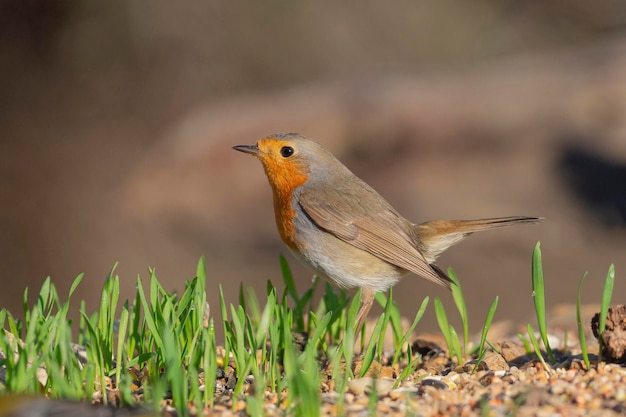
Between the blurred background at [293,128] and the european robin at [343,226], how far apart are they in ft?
11.2

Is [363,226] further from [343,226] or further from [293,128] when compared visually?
[293,128]

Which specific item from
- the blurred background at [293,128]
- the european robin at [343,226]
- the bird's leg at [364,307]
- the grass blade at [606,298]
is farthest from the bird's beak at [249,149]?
the blurred background at [293,128]

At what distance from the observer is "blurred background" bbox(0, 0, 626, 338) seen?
10.3 metres

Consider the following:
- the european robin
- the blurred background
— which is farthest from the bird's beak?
the blurred background

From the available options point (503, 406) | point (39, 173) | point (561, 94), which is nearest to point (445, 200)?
point (561, 94)

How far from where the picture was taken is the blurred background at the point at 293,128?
33.7 feet

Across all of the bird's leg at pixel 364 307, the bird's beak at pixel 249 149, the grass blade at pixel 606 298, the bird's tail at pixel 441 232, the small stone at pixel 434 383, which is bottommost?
the small stone at pixel 434 383

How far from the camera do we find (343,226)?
197 inches

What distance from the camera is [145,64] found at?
15.2 meters

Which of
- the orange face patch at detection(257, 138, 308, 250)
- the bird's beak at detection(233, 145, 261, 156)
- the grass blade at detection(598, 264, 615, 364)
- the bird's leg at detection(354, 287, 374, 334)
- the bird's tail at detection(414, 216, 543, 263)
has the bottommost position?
the bird's leg at detection(354, 287, 374, 334)

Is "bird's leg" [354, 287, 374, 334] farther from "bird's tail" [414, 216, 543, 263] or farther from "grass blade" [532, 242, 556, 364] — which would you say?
"grass blade" [532, 242, 556, 364]

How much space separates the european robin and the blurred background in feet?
11.2

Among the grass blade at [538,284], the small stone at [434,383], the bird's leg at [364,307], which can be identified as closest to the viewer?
the small stone at [434,383]

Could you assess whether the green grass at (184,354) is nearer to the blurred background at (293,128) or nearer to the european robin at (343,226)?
the european robin at (343,226)
